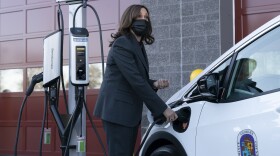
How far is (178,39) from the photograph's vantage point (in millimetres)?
6941

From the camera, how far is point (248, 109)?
2.98 m

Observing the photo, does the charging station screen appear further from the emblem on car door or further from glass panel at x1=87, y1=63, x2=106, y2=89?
glass panel at x1=87, y1=63, x2=106, y2=89

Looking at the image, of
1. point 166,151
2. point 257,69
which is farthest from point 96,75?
point 257,69

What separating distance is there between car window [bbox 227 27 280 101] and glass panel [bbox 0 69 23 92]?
19.5 ft

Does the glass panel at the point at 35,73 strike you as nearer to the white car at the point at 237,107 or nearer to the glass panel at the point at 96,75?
the glass panel at the point at 96,75

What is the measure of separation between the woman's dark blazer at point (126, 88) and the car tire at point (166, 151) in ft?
0.95

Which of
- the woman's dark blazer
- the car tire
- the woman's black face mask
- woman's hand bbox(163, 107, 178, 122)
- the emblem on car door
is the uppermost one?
the woman's black face mask

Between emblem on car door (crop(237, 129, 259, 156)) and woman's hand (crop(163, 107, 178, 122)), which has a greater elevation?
woman's hand (crop(163, 107, 178, 122))

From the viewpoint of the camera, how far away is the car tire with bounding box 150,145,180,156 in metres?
3.63

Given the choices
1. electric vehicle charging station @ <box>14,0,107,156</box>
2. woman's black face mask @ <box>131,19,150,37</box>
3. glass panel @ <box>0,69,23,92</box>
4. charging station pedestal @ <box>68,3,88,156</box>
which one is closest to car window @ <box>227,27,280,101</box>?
woman's black face mask @ <box>131,19,150,37</box>

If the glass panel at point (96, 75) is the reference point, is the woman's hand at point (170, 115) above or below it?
below

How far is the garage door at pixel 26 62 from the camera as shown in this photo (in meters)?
8.05

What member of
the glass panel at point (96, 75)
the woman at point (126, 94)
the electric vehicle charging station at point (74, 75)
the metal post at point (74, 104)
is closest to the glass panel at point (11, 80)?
the glass panel at point (96, 75)

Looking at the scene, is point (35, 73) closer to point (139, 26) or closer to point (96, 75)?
point (96, 75)
